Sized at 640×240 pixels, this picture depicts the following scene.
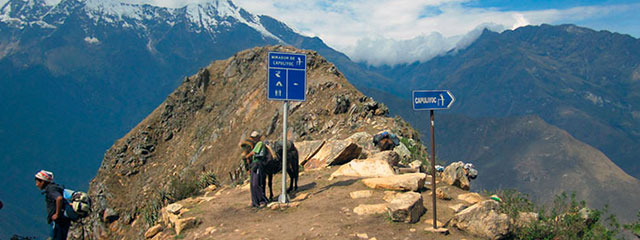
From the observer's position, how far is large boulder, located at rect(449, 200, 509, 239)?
282 inches

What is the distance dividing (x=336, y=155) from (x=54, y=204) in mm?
7847

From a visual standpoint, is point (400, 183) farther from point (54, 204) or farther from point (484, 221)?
point (54, 204)

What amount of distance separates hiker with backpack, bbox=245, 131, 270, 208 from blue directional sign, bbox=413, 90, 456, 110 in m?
3.58

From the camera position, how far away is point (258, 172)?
928cm

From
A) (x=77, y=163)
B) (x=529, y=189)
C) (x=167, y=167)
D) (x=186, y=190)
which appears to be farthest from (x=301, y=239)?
(x=77, y=163)

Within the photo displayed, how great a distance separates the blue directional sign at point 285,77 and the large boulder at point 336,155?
4000 mm

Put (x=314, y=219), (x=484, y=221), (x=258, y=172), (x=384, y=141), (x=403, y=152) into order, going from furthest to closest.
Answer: (x=403, y=152) < (x=384, y=141) < (x=258, y=172) < (x=314, y=219) < (x=484, y=221)

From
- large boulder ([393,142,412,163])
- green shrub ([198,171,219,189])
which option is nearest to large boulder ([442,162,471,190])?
large boulder ([393,142,412,163])

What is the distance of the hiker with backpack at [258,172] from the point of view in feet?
30.5

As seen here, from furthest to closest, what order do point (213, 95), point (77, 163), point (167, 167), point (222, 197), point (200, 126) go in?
point (77, 163) < point (213, 95) < point (200, 126) < point (167, 167) < point (222, 197)

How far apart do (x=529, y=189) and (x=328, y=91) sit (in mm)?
115340

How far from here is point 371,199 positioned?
9.16 m

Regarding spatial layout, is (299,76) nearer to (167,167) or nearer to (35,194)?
(167,167)

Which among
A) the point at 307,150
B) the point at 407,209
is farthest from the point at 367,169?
the point at 407,209
